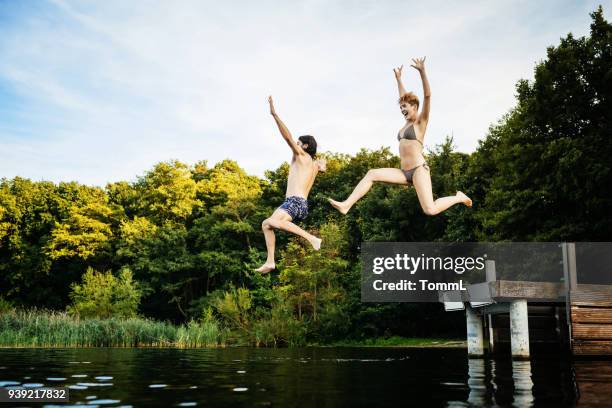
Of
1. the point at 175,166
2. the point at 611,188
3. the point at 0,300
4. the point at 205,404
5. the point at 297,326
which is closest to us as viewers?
the point at 205,404

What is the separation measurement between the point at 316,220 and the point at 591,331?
2983 centimetres

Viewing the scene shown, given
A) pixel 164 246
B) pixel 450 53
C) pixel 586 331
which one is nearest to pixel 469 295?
pixel 586 331

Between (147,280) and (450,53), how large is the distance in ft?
122

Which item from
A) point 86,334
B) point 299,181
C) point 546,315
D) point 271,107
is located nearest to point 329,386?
point 299,181

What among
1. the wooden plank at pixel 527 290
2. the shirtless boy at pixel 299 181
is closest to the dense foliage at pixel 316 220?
the wooden plank at pixel 527 290

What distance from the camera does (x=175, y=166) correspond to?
154ft

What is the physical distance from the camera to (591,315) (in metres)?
10.6

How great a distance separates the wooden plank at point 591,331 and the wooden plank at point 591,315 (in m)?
0.08

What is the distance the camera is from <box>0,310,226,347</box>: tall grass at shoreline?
75.8ft

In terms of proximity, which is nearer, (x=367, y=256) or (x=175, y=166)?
(x=367, y=256)

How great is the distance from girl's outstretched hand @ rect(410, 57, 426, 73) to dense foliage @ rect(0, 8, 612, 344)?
16.3 metres

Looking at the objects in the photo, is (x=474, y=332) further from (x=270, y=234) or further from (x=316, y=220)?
(x=316, y=220)

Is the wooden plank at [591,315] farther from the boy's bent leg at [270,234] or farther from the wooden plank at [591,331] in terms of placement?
the boy's bent leg at [270,234]

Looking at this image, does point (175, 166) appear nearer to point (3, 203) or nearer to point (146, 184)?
point (146, 184)
